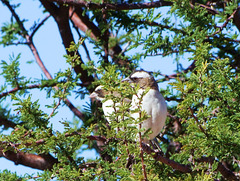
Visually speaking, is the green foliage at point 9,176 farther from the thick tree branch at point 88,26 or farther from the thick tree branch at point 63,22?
the thick tree branch at point 88,26

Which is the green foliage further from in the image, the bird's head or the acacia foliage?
the bird's head

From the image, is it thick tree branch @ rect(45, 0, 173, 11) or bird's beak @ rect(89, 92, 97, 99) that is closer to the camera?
thick tree branch @ rect(45, 0, 173, 11)

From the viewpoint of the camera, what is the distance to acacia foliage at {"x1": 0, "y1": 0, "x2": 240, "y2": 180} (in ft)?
10.3

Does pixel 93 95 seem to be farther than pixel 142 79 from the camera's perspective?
Yes

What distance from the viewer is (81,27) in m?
6.42

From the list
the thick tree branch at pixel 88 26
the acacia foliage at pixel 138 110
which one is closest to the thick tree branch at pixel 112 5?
the acacia foliage at pixel 138 110

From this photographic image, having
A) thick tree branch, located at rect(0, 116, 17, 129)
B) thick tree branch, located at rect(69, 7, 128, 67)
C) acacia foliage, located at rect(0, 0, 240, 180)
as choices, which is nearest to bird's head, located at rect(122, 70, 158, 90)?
acacia foliage, located at rect(0, 0, 240, 180)

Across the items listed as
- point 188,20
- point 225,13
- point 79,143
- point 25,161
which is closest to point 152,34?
point 188,20

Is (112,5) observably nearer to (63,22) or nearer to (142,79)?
(142,79)

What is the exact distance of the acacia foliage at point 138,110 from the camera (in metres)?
3.15

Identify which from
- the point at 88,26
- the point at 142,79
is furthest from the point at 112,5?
the point at 88,26

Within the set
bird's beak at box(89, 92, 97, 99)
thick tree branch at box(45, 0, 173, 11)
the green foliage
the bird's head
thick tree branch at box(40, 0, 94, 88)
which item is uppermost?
thick tree branch at box(40, 0, 94, 88)

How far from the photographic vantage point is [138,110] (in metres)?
2.59

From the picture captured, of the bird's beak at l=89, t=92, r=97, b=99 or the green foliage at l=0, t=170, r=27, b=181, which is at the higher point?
the bird's beak at l=89, t=92, r=97, b=99
